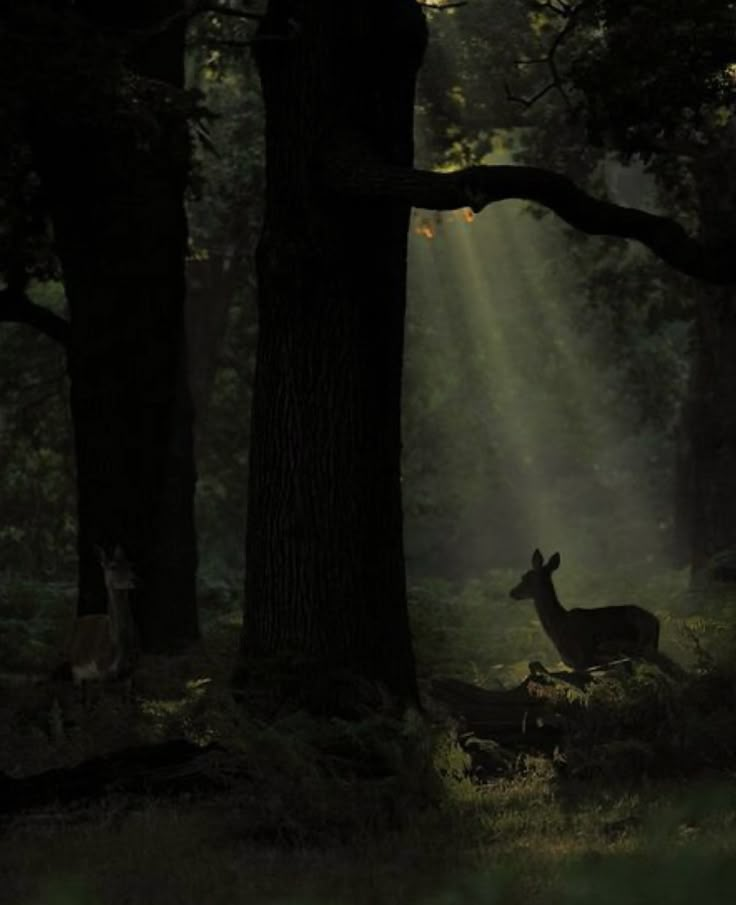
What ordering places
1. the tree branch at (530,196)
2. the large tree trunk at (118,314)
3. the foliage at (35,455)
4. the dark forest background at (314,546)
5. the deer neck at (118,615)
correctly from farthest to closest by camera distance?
1. the foliage at (35,455)
2. the large tree trunk at (118,314)
3. the deer neck at (118,615)
4. the tree branch at (530,196)
5. the dark forest background at (314,546)

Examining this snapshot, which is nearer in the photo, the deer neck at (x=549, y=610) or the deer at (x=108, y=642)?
the deer at (x=108, y=642)

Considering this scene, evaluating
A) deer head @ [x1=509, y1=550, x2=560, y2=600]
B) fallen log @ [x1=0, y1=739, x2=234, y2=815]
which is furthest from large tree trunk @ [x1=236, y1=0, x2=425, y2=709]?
deer head @ [x1=509, y1=550, x2=560, y2=600]

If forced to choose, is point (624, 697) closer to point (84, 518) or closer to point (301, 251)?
point (301, 251)

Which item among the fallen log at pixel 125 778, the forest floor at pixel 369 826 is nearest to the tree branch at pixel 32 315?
the forest floor at pixel 369 826

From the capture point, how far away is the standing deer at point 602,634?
16516 millimetres

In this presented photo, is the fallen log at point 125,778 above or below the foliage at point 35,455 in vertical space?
below

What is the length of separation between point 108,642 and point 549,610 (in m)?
4.71

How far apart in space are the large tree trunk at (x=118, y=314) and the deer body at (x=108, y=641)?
5.03 ft

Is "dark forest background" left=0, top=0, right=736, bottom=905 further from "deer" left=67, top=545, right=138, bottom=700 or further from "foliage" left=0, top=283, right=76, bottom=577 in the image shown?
"foliage" left=0, top=283, right=76, bottom=577

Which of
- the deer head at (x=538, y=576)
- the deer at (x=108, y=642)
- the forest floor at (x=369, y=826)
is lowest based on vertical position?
the forest floor at (x=369, y=826)

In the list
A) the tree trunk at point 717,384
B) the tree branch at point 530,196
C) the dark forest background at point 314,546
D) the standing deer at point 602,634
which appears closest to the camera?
the dark forest background at point 314,546

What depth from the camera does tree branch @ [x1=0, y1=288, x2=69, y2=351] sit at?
18391 millimetres

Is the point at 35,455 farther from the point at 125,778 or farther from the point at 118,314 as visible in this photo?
the point at 125,778

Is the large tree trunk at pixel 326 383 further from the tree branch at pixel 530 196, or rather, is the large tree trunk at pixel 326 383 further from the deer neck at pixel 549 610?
the deer neck at pixel 549 610
